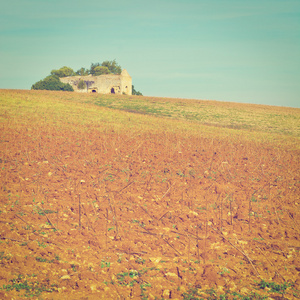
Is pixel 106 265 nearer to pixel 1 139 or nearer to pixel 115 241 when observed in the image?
pixel 115 241

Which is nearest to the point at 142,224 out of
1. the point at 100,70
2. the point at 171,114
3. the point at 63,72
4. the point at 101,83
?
the point at 171,114

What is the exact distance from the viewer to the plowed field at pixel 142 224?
436 cm

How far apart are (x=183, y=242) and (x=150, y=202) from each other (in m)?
2.10

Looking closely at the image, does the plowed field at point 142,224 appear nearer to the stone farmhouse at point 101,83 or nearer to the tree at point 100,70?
the stone farmhouse at point 101,83

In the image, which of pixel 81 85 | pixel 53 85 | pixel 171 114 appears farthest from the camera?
pixel 81 85

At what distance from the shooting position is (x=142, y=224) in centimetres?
647

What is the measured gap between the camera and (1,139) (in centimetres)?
1295

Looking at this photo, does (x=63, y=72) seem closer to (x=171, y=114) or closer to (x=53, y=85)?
(x=53, y=85)

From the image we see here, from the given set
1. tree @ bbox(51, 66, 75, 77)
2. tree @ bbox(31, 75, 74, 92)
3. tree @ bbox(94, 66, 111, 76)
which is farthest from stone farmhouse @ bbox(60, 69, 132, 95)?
tree @ bbox(51, 66, 75, 77)

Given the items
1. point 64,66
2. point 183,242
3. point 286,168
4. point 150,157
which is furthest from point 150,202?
point 64,66

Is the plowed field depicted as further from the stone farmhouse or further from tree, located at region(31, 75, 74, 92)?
the stone farmhouse

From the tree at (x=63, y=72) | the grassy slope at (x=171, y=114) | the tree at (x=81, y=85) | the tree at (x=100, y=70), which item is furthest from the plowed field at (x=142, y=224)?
the tree at (x=63, y=72)

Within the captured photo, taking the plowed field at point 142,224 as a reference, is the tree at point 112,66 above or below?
above

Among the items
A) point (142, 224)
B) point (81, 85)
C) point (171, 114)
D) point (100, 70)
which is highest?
point (100, 70)
